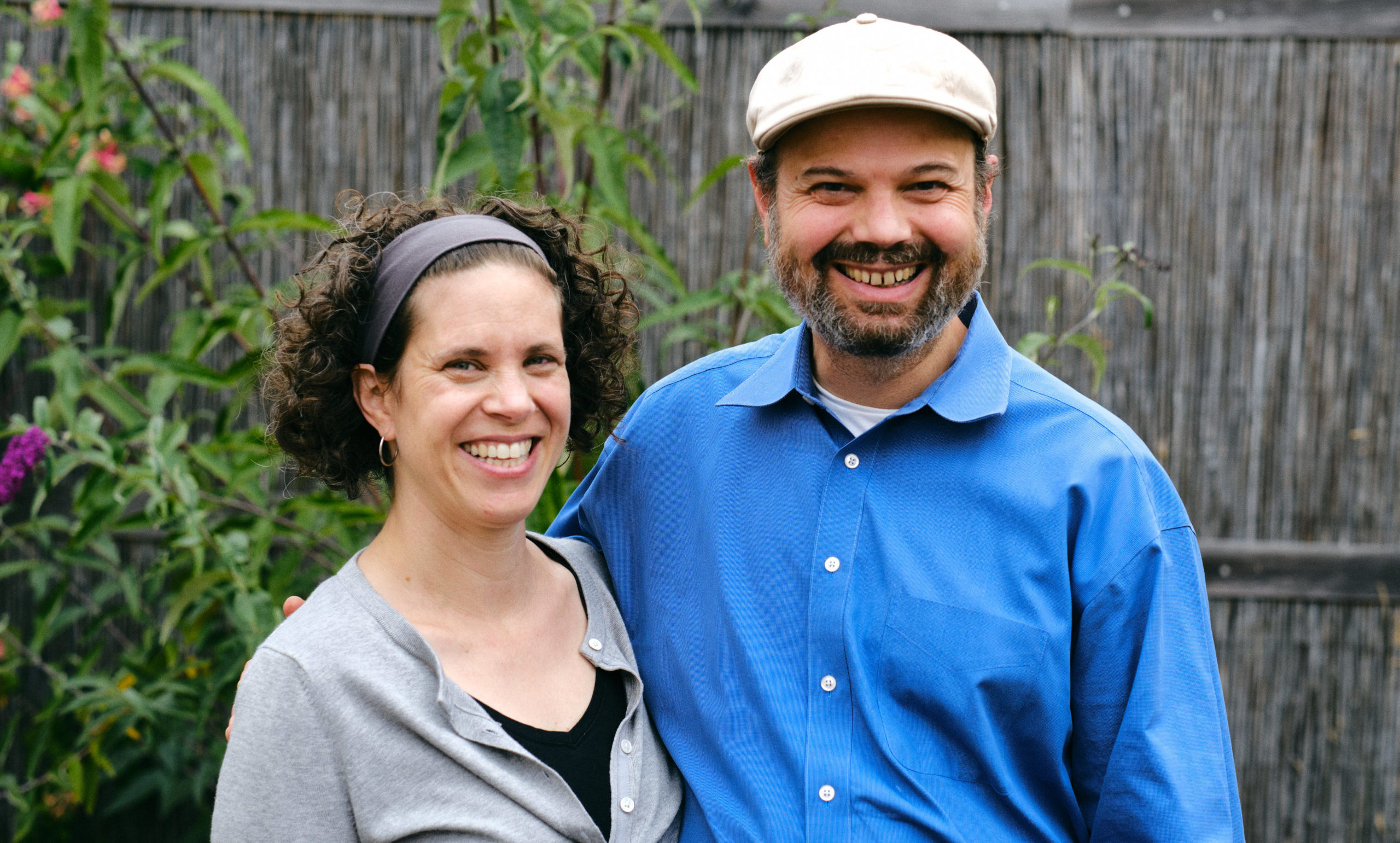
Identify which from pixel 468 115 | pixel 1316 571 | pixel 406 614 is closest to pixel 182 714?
pixel 406 614

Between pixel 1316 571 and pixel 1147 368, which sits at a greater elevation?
pixel 1147 368

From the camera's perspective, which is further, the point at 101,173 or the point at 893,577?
the point at 101,173

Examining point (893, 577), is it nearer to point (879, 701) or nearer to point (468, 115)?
point (879, 701)

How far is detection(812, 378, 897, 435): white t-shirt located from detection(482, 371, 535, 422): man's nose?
1.40 feet

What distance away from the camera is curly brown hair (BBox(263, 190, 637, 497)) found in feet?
4.89

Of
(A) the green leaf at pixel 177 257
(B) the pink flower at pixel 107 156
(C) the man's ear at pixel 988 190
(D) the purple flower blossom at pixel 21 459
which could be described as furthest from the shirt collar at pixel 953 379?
(B) the pink flower at pixel 107 156

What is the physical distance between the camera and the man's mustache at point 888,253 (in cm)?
149

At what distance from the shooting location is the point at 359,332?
1.50m

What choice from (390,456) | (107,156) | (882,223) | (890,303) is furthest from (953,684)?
(107,156)

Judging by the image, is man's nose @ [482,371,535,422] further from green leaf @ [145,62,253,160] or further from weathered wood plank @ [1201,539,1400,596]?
weathered wood plank @ [1201,539,1400,596]

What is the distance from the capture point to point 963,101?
4.80 feet

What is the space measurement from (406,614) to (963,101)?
0.99m

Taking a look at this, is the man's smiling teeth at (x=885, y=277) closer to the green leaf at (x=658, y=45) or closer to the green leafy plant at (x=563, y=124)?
the green leafy plant at (x=563, y=124)

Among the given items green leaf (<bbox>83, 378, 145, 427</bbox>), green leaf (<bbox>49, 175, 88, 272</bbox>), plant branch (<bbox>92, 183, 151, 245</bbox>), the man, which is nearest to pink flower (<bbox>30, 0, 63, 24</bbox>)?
plant branch (<bbox>92, 183, 151, 245</bbox>)
